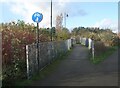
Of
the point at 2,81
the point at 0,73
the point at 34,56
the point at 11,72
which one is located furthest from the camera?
the point at 34,56

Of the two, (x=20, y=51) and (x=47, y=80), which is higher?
(x=20, y=51)

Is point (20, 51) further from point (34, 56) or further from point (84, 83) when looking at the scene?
point (84, 83)

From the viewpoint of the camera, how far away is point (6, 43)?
1484 centimetres

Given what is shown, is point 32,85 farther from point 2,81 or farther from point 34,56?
point 34,56

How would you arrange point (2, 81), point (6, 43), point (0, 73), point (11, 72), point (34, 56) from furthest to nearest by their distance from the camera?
point (34, 56)
point (6, 43)
point (11, 72)
point (0, 73)
point (2, 81)

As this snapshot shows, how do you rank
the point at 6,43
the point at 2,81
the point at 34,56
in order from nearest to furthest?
the point at 2,81, the point at 6,43, the point at 34,56

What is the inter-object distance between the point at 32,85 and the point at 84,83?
2.10 meters

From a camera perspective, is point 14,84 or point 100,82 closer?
point 14,84

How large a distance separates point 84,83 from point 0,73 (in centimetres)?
336

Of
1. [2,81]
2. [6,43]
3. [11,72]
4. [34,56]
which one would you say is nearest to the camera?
[2,81]

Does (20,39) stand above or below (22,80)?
above

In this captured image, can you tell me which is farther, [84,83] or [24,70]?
[24,70]

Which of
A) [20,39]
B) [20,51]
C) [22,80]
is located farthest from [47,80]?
[20,39]

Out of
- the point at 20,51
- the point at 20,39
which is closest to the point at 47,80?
the point at 20,51
